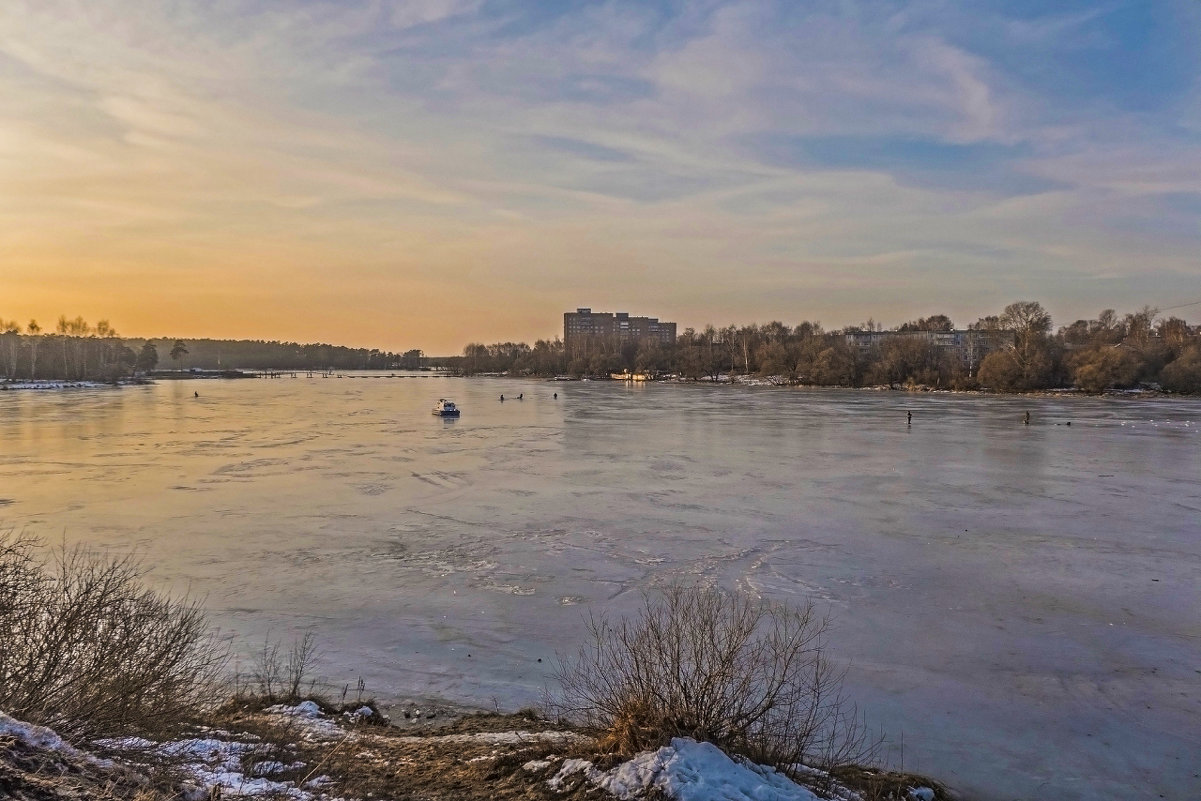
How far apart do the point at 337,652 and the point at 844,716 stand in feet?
15.7

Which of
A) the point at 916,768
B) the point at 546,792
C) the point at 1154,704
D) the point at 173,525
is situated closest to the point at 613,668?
the point at 546,792

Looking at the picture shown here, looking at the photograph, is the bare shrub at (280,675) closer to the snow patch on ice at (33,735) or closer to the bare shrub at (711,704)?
the bare shrub at (711,704)

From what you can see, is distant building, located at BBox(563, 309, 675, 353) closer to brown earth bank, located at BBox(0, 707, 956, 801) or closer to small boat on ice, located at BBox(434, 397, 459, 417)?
small boat on ice, located at BBox(434, 397, 459, 417)

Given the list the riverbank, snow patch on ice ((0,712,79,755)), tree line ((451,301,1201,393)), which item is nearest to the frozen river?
snow patch on ice ((0,712,79,755))

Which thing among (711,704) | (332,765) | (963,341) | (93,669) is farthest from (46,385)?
(963,341)

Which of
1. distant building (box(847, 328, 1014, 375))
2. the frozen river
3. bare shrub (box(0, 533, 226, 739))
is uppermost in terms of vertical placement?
distant building (box(847, 328, 1014, 375))

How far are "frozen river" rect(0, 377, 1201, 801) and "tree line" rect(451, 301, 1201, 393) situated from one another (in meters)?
40.4

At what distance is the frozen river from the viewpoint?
20.7ft

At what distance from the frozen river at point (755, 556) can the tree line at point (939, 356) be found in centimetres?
4039

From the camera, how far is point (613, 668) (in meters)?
6.02

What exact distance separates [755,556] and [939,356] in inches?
3017

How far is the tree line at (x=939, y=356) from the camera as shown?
6053 cm

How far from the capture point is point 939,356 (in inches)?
3130

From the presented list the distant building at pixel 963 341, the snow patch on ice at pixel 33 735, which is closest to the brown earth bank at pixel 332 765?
the snow patch on ice at pixel 33 735
